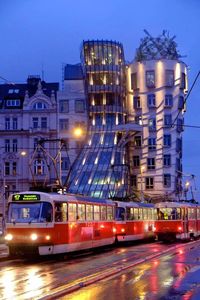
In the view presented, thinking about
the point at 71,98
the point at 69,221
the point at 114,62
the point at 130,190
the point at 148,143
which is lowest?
the point at 69,221

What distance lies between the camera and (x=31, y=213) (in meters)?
28.7

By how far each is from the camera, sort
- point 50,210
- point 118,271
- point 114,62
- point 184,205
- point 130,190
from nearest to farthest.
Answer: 1. point 118,271
2. point 50,210
3. point 184,205
4. point 130,190
5. point 114,62

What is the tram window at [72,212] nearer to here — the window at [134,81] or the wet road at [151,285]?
the wet road at [151,285]

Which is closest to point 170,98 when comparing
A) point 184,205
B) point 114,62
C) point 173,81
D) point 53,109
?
point 173,81

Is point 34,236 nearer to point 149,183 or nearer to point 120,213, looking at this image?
point 120,213

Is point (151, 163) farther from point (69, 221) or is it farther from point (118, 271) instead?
point (118, 271)

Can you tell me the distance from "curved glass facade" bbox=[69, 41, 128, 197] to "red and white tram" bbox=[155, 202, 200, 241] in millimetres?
36853

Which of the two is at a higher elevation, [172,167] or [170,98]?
[170,98]

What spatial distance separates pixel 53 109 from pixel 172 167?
65.6ft

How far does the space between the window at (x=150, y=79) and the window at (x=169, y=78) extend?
202 centimetres

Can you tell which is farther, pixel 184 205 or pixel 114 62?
pixel 114 62

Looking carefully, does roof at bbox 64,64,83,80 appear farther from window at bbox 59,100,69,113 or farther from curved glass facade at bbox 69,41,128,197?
window at bbox 59,100,69,113

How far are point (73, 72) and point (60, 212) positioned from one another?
7288 cm

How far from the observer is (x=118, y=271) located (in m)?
21.2
